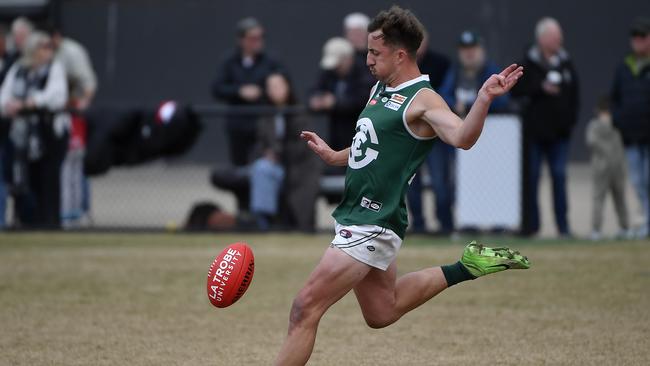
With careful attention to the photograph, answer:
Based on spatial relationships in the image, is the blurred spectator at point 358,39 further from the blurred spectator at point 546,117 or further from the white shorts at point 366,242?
the white shorts at point 366,242

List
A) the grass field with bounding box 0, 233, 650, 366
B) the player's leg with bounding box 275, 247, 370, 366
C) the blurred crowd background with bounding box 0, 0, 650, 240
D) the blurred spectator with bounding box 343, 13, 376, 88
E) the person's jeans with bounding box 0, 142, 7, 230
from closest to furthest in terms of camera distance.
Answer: the player's leg with bounding box 275, 247, 370, 366 → the grass field with bounding box 0, 233, 650, 366 → the blurred crowd background with bounding box 0, 0, 650, 240 → the blurred spectator with bounding box 343, 13, 376, 88 → the person's jeans with bounding box 0, 142, 7, 230

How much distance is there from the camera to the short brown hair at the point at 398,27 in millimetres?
6047

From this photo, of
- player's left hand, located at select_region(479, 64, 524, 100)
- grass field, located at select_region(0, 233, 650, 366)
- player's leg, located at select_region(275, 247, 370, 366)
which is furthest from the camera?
grass field, located at select_region(0, 233, 650, 366)

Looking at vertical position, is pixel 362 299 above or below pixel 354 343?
above

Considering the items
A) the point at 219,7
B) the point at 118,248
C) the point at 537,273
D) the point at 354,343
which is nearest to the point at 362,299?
the point at 354,343

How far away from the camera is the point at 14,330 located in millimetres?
8250

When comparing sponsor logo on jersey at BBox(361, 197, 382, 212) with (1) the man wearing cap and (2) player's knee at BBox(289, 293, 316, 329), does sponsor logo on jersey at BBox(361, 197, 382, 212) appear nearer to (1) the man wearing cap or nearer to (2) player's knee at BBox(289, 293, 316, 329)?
(2) player's knee at BBox(289, 293, 316, 329)

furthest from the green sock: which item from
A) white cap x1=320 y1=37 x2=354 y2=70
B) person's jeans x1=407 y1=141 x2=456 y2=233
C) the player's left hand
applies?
white cap x1=320 y1=37 x2=354 y2=70

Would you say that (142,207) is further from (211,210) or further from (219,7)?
(219,7)

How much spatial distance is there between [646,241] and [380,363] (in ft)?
21.7

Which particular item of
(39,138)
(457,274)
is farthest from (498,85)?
(39,138)

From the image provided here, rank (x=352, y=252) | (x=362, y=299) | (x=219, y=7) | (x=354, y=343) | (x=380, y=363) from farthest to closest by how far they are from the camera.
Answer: (x=219, y=7) → (x=354, y=343) → (x=380, y=363) → (x=362, y=299) → (x=352, y=252)

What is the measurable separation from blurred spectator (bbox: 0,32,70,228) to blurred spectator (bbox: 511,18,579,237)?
17.5 ft

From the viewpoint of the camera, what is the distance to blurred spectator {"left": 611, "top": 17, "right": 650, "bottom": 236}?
13.1 meters
